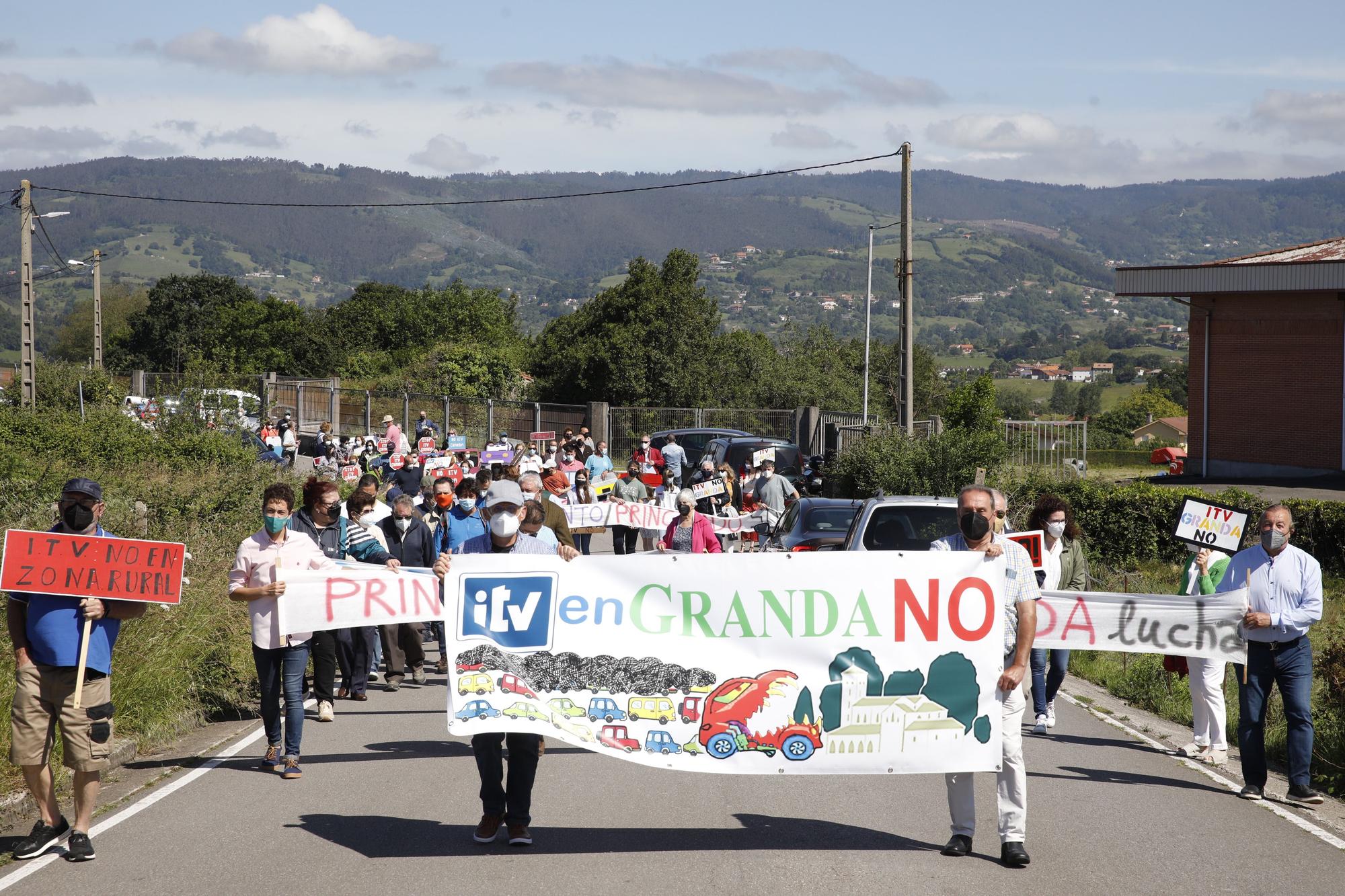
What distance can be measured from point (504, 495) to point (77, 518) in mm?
2280

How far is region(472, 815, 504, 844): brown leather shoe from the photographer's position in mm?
7082

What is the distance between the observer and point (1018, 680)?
682 cm

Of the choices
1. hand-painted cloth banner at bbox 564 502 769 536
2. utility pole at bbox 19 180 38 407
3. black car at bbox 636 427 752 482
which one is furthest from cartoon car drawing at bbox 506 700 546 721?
black car at bbox 636 427 752 482

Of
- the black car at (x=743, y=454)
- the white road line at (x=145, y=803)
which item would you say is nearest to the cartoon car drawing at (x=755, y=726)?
the white road line at (x=145, y=803)

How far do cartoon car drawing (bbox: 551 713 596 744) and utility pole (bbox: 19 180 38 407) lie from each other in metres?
25.7

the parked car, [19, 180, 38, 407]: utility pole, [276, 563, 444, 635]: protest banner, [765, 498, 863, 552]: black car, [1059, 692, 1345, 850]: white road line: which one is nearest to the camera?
[1059, 692, 1345, 850]: white road line

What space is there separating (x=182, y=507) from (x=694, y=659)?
10621 millimetres

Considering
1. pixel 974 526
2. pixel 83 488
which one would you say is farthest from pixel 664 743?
pixel 83 488

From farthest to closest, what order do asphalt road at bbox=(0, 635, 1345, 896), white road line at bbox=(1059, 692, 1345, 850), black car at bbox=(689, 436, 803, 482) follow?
black car at bbox=(689, 436, 803, 482)
white road line at bbox=(1059, 692, 1345, 850)
asphalt road at bbox=(0, 635, 1345, 896)

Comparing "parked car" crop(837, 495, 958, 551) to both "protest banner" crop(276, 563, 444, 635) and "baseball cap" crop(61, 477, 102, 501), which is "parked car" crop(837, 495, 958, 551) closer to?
"protest banner" crop(276, 563, 444, 635)

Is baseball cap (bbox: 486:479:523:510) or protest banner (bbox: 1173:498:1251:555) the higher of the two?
baseball cap (bbox: 486:479:523:510)

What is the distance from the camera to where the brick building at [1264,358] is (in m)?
30.6

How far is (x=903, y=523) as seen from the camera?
13531mm

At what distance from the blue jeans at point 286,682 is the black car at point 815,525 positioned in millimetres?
6982
